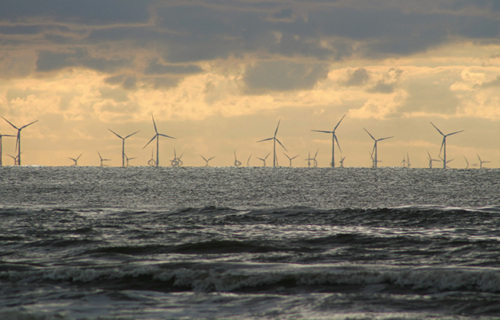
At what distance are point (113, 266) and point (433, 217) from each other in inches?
1061

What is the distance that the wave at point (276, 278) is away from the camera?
19391mm

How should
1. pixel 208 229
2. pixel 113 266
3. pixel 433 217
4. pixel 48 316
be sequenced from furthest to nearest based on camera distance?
pixel 433 217, pixel 208 229, pixel 113 266, pixel 48 316

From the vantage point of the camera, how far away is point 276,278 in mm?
20562

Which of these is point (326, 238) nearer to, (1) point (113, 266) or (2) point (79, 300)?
(1) point (113, 266)

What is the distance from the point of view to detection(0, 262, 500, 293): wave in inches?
763

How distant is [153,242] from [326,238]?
900 centimetres


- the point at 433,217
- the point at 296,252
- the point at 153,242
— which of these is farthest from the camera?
the point at 433,217

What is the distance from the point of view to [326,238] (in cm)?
3162

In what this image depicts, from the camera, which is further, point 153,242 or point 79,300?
point 153,242

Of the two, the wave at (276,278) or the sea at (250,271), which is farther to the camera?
the wave at (276,278)

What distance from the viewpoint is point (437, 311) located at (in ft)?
53.0

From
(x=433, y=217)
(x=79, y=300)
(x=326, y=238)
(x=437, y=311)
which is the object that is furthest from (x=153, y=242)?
(x=433, y=217)

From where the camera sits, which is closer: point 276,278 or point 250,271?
point 276,278

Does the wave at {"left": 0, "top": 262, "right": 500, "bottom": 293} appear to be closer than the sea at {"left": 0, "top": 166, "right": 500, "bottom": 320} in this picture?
No
